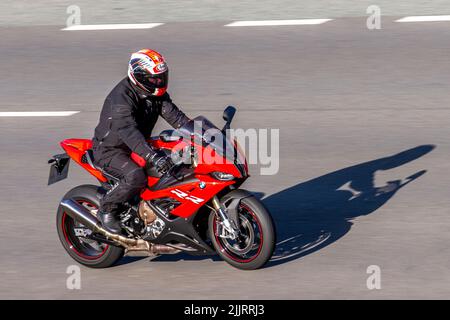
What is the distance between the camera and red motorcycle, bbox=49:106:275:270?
8.46 meters

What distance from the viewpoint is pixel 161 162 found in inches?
324

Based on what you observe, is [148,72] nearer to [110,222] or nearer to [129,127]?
[129,127]

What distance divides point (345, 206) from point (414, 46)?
5.23m

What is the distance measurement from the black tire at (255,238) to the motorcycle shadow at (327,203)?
299mm

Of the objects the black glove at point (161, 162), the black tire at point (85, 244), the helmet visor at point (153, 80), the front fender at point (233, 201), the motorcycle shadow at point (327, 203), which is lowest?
the motorcycle shadow at point (327, 203)

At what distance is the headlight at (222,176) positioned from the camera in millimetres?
8414

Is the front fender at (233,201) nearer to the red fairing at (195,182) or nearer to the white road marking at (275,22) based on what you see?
the red fairing at (195,182)

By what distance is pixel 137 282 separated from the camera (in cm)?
878

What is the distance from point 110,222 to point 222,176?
1208 millimetres

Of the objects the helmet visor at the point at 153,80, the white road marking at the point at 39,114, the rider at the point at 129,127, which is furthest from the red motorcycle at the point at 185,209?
the white road marking at the point at 39,114

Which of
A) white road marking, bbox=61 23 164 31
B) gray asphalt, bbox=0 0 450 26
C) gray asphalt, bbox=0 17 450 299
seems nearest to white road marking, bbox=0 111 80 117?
gray asphalt, bbox=0 17 450 299
